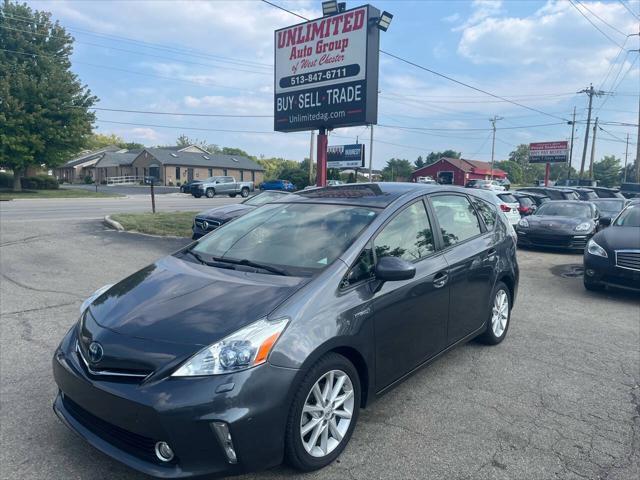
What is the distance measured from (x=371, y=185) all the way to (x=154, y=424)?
2801 mm

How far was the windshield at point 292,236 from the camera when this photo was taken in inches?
130

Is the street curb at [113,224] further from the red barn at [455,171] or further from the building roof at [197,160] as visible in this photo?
the red barn at [455,171]

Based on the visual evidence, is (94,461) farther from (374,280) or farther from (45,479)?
(374,280)

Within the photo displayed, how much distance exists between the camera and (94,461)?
2.85 m

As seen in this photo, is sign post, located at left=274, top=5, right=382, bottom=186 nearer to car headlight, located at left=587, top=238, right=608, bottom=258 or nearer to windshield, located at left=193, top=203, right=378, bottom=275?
car headlight, located at left=587, top=238, right=608, bottom=258

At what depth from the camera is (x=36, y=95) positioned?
33.2 m

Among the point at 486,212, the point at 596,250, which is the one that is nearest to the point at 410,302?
the point at 486,212

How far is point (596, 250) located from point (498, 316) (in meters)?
3.57

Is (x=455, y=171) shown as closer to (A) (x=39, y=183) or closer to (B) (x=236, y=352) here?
(A) (x=39, y=183)

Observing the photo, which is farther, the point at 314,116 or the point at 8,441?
the point at 314,116

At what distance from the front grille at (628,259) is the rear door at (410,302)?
4625 millimetres

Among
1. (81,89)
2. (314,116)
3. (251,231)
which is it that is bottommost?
(251,231)

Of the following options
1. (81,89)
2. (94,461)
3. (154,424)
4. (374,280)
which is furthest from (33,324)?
(81,89)

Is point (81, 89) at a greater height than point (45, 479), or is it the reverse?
point (81, 89)
